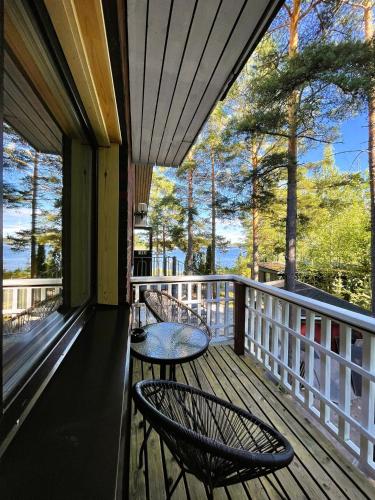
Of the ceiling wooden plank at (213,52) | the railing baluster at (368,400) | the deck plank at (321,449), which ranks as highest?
the ceiling wooden plank at (213,52)

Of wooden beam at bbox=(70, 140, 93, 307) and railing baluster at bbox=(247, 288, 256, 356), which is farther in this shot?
railing baluster at bbox=(247, 288, 256, 356)

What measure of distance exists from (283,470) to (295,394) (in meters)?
0.77

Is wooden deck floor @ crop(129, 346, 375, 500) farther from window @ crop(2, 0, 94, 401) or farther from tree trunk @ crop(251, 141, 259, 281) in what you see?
tree trunk @ crop(251, 141, 259, 281)

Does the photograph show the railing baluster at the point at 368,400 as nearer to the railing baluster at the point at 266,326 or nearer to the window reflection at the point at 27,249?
the railing baluster at the point at 266,326

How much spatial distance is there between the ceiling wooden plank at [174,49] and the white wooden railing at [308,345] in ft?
6.43

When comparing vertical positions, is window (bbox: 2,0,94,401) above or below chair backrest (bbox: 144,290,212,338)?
above

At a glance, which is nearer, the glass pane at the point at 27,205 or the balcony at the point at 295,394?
the glass pane at the point at 27,205

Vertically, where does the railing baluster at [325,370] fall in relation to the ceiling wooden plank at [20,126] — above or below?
below

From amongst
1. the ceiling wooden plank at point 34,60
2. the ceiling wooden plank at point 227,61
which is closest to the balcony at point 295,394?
the ceiling wooden plank at point 227,61

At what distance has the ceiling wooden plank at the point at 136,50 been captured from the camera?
135 centimetres

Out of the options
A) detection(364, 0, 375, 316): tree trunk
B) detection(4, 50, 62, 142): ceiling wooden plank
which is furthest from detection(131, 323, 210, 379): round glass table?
detection(364, 0, 375, 316): tree trunk

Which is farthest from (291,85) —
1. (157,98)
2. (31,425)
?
(31,425)

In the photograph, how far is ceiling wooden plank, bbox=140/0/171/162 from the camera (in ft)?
4.43

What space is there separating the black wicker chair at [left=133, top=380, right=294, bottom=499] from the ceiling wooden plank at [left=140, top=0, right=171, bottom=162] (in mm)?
1883
